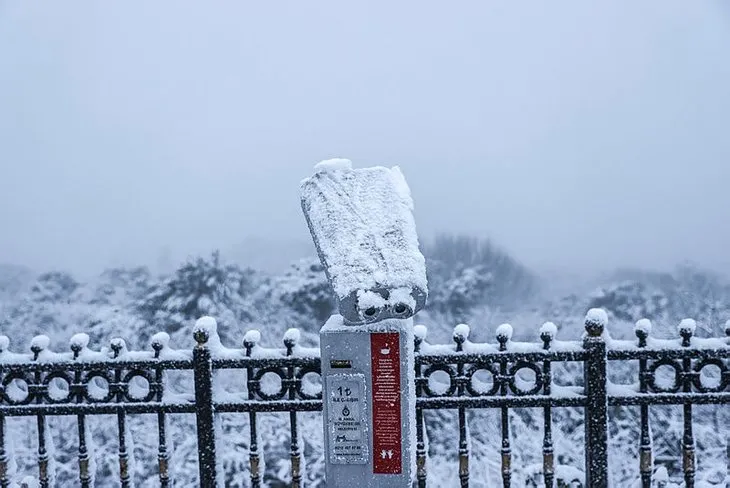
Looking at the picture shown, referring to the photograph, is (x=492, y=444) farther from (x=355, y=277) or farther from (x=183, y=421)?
(x=355, y=277)

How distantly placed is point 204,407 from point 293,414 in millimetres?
541

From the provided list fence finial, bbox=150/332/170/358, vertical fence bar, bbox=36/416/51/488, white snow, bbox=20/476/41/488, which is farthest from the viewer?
white snow, bbox=20/476/41/488

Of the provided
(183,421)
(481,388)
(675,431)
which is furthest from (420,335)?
(183,421)

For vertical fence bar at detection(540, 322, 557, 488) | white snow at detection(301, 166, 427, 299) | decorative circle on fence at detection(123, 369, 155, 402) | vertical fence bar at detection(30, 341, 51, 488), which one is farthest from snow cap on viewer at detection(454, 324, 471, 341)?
vertical fence bar at detection(30, 341, 51, 488)

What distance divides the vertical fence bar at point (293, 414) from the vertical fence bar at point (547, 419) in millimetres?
1441

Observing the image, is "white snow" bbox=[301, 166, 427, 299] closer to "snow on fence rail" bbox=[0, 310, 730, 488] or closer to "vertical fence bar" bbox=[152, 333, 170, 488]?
"snow on fence rail" bbox=[0, 310, 730, 488]

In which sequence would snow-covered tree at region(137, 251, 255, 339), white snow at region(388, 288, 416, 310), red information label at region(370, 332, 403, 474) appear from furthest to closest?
1. snow-covered tree at region(137, 251, 255, 339)
2. red information label at region(370, 332, 403, 474)
3. white snow at region(388, 288, 416, 310)

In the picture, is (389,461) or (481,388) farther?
(481,388)

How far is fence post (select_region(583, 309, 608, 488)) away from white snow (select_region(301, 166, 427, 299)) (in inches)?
50.7

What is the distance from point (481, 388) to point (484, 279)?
80.2 feet

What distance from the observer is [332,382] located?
3.25m

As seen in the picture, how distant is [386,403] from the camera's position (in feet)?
10.6

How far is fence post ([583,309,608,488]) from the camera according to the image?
3750mm

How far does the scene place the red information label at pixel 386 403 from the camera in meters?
3.21
